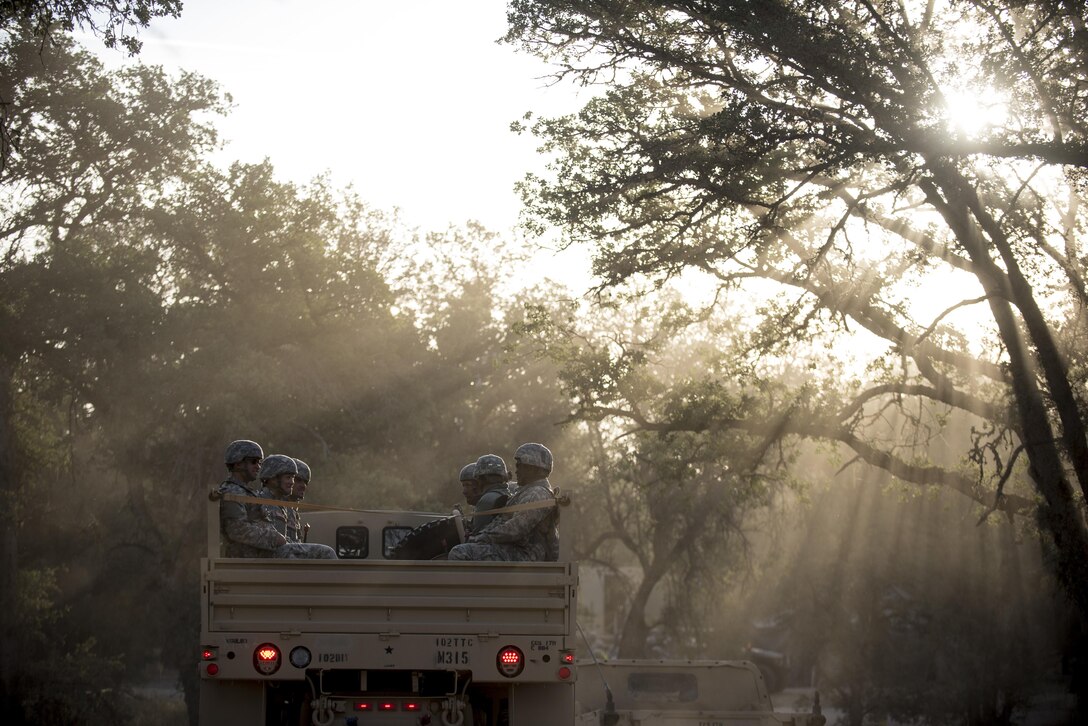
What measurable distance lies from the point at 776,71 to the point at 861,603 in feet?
49.2

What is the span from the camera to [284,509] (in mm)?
10180

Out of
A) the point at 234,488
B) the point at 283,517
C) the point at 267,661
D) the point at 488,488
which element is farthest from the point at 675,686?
the point at 267,661

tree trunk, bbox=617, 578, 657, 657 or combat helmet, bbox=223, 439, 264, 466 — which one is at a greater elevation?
combat helmet, bbox=223, 439, 264, 466

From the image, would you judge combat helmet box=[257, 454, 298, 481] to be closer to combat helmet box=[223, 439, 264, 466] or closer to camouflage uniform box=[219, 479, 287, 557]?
combat helmet box=[223, 439, 264, 466]

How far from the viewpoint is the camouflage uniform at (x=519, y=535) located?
908 centimetres

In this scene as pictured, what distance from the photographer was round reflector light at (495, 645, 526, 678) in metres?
8.33

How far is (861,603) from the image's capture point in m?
28.1

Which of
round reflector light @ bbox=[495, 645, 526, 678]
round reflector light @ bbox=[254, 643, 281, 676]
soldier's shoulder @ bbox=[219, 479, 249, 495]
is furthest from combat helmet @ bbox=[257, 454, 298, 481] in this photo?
round reflector light @ bbox=[495, 645, 526, 678]

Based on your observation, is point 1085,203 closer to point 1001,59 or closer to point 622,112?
point 1001,59

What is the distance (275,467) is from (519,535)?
6.36 ft

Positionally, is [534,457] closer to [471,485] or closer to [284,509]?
[471,485]

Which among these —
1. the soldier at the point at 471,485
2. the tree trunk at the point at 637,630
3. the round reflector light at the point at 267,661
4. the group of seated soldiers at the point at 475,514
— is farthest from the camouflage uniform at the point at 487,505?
the tree trunk at the point at 637,630

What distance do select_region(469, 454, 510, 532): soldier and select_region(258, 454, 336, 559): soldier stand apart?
1059 mm

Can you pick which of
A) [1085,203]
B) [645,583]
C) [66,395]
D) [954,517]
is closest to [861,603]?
[954,517]
